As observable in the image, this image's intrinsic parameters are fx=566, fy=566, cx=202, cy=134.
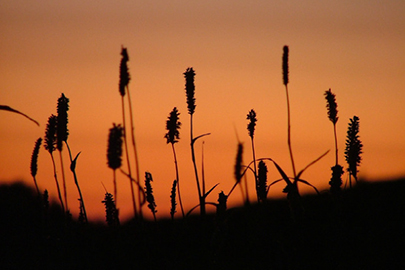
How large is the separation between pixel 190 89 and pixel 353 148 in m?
1.29

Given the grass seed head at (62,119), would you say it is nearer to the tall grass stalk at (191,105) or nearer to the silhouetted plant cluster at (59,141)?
the silhouetted plant cluster at (59,141)

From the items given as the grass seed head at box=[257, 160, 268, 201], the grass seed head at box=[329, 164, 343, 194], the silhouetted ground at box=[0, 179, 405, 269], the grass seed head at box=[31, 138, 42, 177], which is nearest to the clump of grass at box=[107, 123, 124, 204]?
the silhouetted ground at box=[0, 179, 405, 269]

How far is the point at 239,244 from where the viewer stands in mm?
3744

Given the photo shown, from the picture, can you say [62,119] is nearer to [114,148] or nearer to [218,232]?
[114,148]

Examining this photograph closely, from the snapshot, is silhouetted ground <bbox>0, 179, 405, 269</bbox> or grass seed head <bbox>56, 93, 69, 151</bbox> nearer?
silhouetted ground <bbox>0, 179, 405, 269</bbox>

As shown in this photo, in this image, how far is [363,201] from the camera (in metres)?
4.29

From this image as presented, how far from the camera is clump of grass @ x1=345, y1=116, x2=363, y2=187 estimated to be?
3902 millimetres

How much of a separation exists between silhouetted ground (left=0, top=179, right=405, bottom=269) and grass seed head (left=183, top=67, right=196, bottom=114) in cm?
87

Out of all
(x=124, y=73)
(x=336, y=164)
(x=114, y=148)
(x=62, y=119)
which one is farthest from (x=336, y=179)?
(x=62, y=119)

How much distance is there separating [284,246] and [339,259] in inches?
13.8

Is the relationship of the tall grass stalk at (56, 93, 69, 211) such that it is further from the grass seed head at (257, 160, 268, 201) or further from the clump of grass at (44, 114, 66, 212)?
the grass seed head at (257, 160, 268, 201)

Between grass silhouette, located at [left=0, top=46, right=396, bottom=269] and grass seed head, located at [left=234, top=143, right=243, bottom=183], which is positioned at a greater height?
grass seed head, located at [left=234, top=143, right=243, bottom=183]

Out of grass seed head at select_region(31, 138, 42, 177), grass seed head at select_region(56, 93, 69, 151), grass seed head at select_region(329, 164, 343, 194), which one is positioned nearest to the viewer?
grass seed head at select_region(329, 164, 343, 194)

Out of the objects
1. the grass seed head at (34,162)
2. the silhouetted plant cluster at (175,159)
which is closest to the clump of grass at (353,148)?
the silhouetted plant cluster at (175,159)
